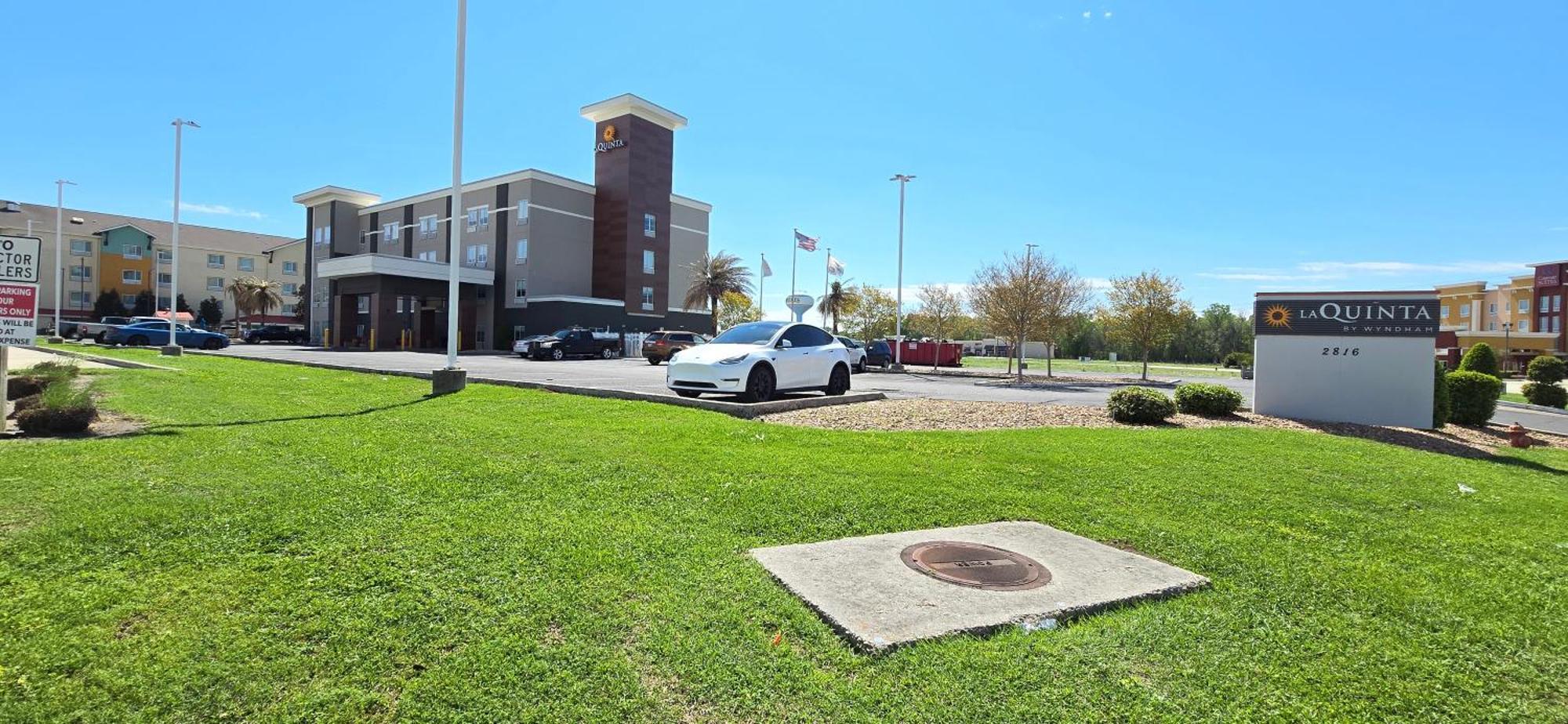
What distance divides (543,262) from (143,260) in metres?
58.5

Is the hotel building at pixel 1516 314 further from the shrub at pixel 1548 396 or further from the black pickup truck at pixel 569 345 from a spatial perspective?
the black pickup truck at pixel 569 345

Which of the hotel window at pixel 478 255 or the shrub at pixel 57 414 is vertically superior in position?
the hotel window at pixel 478 255

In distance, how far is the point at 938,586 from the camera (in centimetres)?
384

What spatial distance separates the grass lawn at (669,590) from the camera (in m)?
2.75

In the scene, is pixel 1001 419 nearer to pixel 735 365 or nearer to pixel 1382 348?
pixel 735 365

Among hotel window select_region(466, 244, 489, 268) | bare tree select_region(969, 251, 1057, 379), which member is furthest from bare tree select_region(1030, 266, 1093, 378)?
hotel window select_region(466, 244, 489, 268)

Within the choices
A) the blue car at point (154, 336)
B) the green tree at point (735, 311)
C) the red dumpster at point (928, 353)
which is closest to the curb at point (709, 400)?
the blue car at point (154, 336)

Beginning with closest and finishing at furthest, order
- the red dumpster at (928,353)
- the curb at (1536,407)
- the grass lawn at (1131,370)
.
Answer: the curb at (1536,407) < the grass lawn at (1131,370) < the red dumpster at (928,353)

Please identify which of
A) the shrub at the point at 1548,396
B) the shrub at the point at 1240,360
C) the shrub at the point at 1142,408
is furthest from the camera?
the shrub at the point at 1240,360

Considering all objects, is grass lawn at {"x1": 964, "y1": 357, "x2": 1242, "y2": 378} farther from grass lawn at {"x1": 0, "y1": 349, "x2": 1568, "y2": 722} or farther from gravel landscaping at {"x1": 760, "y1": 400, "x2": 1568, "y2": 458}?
grass lawn at {"x1": 0, "y1": 349, "x2": 1568, "y2": 722}

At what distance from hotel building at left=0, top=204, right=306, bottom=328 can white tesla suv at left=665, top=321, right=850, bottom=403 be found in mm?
78459

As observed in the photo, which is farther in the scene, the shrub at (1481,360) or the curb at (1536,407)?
the shrub at (1481,360)

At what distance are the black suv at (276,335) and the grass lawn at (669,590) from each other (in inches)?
2429

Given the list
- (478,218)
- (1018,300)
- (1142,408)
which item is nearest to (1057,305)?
(1018,300)
